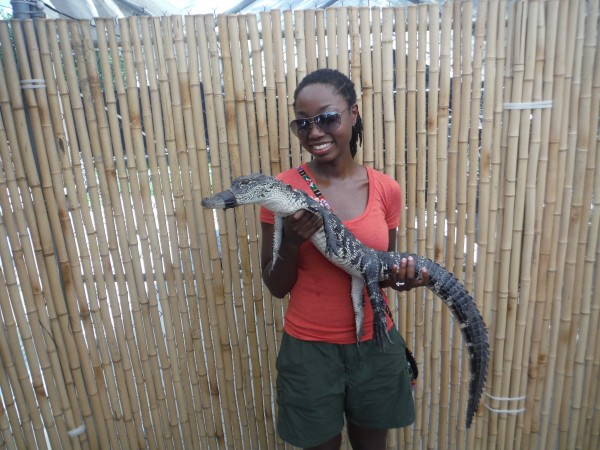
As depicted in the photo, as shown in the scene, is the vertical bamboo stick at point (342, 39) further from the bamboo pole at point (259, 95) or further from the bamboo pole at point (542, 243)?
the bamboo pole at point (542, 243)

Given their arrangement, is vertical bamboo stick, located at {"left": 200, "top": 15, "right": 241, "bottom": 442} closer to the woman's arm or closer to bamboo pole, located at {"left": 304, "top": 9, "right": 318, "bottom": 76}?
bamboo pole, located at {"left": 304, "top": 9, "right": 318, "bottom": 76}

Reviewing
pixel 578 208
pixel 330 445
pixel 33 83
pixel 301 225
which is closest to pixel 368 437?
pixel 330 445

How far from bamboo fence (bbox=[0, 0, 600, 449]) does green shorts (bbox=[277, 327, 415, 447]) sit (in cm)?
80

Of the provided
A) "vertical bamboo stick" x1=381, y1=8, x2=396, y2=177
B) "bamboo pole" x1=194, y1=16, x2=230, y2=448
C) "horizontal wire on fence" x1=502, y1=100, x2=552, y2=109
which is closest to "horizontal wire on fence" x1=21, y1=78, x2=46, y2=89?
"bamboo pole" x1=194, y1=16, x2=230, y2=448

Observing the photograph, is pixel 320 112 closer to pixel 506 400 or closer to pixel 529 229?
pixel 529 229

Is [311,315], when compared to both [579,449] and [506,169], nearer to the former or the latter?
[506,169]

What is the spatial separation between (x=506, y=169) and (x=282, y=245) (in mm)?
1533

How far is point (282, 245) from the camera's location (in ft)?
5.25

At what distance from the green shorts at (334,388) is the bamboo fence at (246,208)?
797mm

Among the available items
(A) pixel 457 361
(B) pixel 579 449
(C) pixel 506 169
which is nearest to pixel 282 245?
(C) pixel 506 169

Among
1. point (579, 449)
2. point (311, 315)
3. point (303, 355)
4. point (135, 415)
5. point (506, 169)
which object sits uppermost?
point (506, 169)

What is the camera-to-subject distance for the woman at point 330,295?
1637 millimetres

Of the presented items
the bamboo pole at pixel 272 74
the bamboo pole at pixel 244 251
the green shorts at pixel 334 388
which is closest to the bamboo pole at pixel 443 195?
the bamboo pole at pixel 272 74

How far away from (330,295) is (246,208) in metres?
0.90
